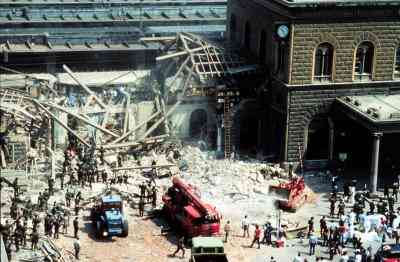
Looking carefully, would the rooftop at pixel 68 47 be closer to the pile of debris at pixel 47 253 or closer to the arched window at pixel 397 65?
the arched window at pixel 397 65

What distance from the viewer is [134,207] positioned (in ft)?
200

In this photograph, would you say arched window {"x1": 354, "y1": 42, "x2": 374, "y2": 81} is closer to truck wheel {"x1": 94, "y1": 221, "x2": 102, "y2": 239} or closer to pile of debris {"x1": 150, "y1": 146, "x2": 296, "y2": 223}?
pile of debris {"x1": 150, "y1": 146, "x2": 296, "y2": 223}

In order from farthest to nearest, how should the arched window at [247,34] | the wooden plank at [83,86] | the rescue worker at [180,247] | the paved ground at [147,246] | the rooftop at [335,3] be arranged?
1. the arched window at [247,34]
2. the wooden plank at [83,86]
3. the rooftop at [335,3]
4. the paved ground at [147,246]
5. the rescue worker at [180,247]

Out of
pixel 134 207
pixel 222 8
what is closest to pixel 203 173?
pixel 134 207

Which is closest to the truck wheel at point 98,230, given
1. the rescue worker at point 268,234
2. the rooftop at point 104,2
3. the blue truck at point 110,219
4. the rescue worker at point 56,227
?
the blue truck at point 110,219

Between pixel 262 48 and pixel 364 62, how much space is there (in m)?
8.47

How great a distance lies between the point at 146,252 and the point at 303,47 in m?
21.9

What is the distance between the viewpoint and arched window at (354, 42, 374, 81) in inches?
2714

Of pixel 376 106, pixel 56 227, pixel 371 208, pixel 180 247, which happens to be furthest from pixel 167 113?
pixel 180 247

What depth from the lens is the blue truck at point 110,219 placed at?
5500cm

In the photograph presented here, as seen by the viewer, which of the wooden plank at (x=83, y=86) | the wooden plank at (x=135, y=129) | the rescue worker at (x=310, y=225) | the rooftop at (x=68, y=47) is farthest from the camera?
the rooftop at (x=68, y=47)

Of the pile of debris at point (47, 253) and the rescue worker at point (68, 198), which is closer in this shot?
the pile of debris at point (47, 253)

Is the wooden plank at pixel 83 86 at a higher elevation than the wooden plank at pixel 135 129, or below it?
higher

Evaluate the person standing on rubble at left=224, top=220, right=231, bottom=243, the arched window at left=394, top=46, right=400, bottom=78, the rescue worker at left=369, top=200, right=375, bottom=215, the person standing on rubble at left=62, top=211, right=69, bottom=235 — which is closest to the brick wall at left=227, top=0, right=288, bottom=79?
the arched window at left=394, top=46, right=400, bottom=78
